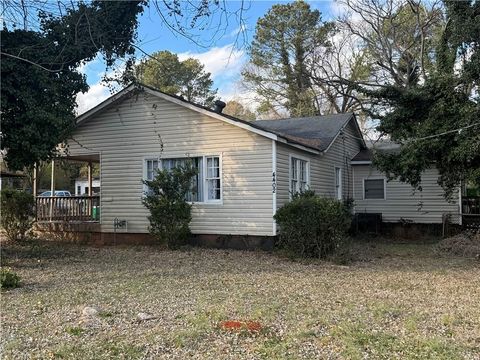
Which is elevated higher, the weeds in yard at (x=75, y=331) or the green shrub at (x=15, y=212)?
the green shrub at (x=15, y=212)

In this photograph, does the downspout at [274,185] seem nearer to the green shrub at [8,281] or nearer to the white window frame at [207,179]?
Answer: the white window frame at [207,179]

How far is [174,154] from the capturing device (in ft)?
43.9

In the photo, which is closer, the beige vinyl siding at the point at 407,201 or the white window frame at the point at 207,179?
the white window frame at the point at 207,179

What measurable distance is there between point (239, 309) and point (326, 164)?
11140mm

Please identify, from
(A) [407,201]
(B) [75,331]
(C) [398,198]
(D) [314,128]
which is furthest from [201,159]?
(A) [407,201]

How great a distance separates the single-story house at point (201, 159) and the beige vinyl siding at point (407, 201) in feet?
1.47

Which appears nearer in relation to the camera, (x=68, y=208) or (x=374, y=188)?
(x=68, y=208)

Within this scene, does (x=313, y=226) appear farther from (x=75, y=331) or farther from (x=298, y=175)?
(x=75, y=331)

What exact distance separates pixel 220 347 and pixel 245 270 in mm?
4814

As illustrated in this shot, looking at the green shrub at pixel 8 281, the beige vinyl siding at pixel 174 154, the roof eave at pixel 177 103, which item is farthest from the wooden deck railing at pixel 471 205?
the green shrub at pixel 8 281

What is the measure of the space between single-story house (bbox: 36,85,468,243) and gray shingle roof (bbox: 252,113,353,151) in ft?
0.48

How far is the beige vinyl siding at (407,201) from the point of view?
56.2ft

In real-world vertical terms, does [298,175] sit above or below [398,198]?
above

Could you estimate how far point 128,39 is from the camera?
9.25 metres
